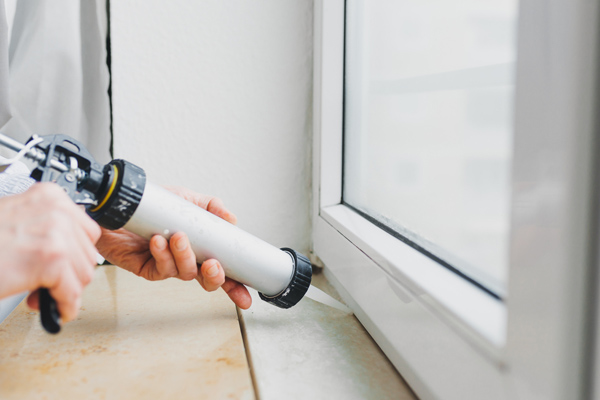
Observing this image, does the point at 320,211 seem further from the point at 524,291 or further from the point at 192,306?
the point at 524,291

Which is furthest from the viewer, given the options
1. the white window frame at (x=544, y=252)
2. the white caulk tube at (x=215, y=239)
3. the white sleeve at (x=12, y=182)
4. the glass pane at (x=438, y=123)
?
the white sleeve at (x=12, y=182)

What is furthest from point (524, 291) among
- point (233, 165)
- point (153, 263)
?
point (233, 165)

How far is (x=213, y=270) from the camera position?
0.49 m

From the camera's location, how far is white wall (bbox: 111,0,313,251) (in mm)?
749

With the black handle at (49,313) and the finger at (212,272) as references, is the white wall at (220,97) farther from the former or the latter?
the black handle at (49,313)

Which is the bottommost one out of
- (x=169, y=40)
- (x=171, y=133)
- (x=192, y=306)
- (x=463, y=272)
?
(x=192, y=306)

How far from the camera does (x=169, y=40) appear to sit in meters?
0.75

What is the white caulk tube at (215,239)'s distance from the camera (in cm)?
45

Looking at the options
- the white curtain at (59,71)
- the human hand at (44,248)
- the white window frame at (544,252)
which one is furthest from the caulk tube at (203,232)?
the white curtain at (59,71)

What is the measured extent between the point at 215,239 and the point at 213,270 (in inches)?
1.3

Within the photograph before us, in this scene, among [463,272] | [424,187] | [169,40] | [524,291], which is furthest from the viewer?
[169,40]

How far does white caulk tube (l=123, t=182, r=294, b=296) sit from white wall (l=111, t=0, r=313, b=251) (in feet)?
0.96

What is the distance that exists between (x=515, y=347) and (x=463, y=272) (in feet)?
0.42

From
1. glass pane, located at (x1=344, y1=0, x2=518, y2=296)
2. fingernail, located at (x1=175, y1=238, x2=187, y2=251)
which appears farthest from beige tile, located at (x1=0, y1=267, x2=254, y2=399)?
glass pane, located at (x1=344, y1=0, x2=518, y2=296)
